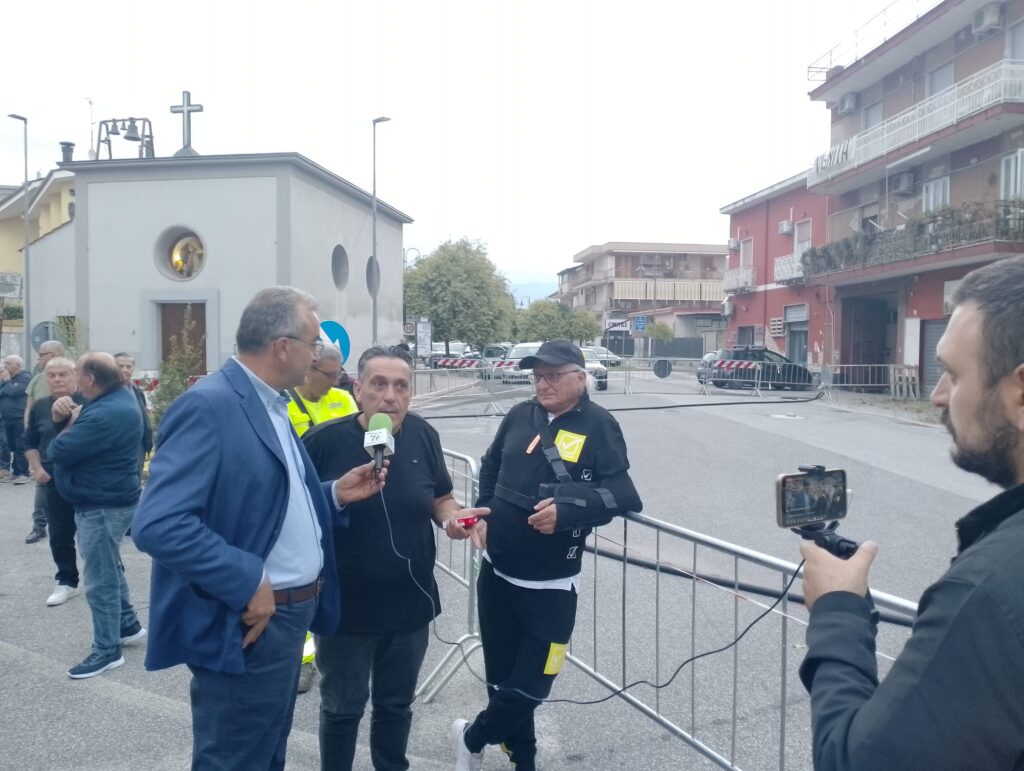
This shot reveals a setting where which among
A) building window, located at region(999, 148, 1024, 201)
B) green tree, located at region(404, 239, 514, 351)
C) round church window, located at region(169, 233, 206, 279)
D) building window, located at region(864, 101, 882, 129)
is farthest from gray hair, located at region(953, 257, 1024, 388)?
green tree, located at region(404, 239, 514, 351)

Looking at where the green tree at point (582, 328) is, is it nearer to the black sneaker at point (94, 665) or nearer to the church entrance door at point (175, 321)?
the church entrance door at point (175, 321)

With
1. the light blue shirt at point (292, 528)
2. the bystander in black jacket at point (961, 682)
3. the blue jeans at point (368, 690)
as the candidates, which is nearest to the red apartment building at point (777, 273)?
the blue jeans at point (368, 690)

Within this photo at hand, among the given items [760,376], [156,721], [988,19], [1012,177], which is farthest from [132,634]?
[988,19]

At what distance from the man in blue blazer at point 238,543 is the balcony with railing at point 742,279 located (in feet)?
123

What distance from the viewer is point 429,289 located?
152 feet

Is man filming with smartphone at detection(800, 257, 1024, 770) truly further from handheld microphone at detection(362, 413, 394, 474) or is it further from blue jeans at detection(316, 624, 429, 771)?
blue jeans at detection(316, 624, 429, 771)

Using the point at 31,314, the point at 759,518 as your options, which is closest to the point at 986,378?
the point at 759,518

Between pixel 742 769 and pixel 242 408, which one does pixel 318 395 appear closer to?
pixel 242 408

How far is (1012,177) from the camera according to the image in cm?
2219

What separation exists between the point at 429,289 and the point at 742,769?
43.4 meters

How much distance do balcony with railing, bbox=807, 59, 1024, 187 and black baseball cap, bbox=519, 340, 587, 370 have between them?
2280 cm

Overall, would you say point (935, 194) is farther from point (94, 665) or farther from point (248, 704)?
point (248, 704)

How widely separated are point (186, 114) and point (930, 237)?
77.1 feet

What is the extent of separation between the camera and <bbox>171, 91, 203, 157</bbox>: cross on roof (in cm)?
2677
